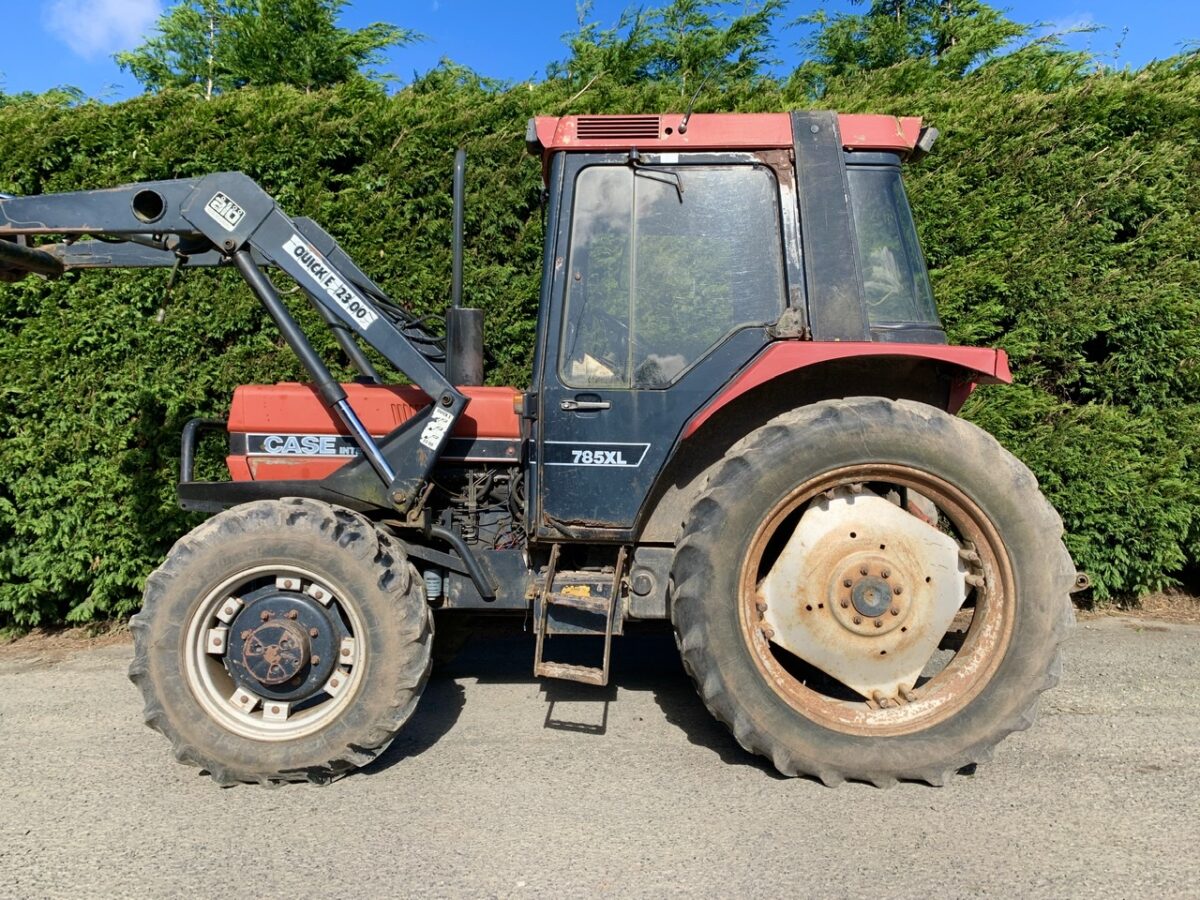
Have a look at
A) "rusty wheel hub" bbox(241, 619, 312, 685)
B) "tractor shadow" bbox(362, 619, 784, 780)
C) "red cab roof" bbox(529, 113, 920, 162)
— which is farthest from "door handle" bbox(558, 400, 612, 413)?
"rusty wheel hub" bbox(241, 619, 312, 685)

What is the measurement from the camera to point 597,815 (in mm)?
2697

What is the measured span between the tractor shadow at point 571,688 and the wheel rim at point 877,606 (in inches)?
16.2

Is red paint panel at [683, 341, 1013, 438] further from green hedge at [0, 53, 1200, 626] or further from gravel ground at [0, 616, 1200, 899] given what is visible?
green hedge at [0, 53, 1200, 626]

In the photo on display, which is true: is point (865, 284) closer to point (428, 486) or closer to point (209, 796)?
point (428, 486)

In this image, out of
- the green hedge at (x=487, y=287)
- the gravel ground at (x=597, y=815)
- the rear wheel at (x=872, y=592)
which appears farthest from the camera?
the green hedge at (x=487, y=287)

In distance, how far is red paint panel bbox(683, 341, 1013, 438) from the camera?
9.46ft

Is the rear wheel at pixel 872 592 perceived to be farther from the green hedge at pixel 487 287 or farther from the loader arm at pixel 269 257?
the green hedge at pixel 487 287

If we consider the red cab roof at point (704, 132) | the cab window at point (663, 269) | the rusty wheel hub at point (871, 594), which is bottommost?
the rusty wheel hub at point (871, 594)

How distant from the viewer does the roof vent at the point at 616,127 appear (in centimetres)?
310

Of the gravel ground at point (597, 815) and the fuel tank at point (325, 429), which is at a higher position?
the fuel tank at point (325, 429)

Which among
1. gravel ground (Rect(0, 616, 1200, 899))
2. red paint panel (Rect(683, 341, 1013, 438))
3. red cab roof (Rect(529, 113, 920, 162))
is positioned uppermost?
red cab roof (Rect(529, 113, 920, 162))

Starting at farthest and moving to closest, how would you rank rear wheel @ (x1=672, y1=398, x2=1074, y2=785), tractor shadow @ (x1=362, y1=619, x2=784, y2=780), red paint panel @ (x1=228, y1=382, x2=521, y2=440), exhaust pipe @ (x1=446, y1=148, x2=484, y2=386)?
exhaust pipe @ (x1=446, y1=148, x2=484, y2=386), red paint panel @ (x1=228, y1=382, x2=521, y2=440), tractor shadow @ (x1=362, y1=619, x2=784, y2=780), rear wheel @ (x1=672, y1=398, x2=1074, y2=785)

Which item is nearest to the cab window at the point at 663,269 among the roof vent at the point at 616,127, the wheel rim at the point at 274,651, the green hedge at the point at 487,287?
the roof vent at the point at 616,127

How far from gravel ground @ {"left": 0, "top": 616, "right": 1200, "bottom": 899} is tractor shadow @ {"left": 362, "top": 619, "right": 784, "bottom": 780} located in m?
0.02
